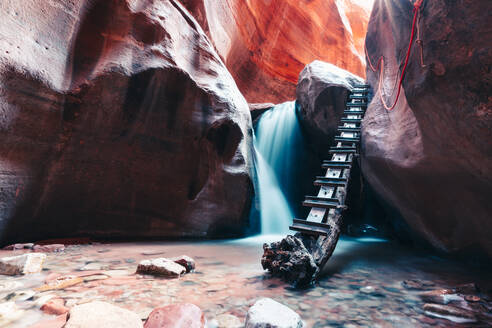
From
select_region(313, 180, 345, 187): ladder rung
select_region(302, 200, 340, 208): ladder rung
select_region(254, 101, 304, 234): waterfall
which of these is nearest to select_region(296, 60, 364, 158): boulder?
select_region(254, 101, 304, 234): waterfall

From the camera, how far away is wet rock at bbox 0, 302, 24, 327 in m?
1.45

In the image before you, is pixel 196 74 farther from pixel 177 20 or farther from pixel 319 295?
pixel 319 295

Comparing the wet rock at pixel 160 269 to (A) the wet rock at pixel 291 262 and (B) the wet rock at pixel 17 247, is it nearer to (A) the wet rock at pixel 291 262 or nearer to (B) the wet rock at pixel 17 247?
(A) the wet rock at pixel 291 262

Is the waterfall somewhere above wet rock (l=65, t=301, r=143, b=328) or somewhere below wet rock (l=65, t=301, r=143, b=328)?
above

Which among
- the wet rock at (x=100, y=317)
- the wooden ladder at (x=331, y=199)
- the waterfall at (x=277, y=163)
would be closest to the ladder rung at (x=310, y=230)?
the wooden ladder at (x=331, y=199)

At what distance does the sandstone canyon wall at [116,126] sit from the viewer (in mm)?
3256

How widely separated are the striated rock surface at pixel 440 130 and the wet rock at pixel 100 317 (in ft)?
9.88

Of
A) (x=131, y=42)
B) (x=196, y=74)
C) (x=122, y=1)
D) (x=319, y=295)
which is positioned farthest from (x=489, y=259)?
(x=122, y=1)

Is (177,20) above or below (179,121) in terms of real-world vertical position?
above

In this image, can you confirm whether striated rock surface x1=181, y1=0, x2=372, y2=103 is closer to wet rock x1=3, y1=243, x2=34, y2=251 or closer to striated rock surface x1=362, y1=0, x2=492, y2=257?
striated rock surface x1=362, y1=0, x2=492, y2=257

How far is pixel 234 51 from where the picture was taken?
36.2 feet

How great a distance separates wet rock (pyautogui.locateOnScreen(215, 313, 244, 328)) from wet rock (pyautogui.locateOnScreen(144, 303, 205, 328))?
0.36 ft

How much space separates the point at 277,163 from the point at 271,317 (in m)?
6.00

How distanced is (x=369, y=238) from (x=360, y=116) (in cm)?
308
